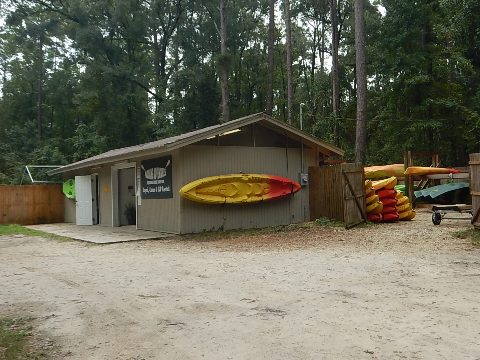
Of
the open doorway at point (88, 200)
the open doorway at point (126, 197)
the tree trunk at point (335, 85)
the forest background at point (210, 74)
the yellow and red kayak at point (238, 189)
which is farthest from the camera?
the tree trunk at point (335, 85)

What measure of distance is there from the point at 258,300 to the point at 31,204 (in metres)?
17.8

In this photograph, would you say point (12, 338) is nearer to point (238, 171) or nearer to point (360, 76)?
point (238, 171)

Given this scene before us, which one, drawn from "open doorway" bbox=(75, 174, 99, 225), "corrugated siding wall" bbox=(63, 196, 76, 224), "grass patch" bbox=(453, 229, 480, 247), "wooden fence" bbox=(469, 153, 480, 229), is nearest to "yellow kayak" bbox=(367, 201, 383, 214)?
"grass patch" bbox=(453, 229, 480, 247)

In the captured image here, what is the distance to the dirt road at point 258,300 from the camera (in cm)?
380

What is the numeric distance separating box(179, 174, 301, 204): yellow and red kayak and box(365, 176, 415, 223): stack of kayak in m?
2.30

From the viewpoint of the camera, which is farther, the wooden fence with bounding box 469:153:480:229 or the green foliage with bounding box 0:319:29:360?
the wooden fence with bounding box 469:153:480:229

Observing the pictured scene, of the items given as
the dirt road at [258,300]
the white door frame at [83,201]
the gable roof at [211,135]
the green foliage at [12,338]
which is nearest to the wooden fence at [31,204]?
the white door frame at [83,201]

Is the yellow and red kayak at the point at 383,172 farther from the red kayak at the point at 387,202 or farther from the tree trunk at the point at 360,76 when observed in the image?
the red kayak at the point at 387,202

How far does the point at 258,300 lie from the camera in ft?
17.6

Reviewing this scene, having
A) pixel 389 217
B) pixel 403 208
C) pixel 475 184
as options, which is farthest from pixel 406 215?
pixel 475 184

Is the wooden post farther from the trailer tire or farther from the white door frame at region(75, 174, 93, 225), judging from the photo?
the white door frame at region(75, 174, 93, 225)

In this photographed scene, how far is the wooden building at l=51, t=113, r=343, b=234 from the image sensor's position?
1255cm

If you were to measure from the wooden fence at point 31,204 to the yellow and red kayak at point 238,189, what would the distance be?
1132 centimetres

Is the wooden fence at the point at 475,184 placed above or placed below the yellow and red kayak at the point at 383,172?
below
